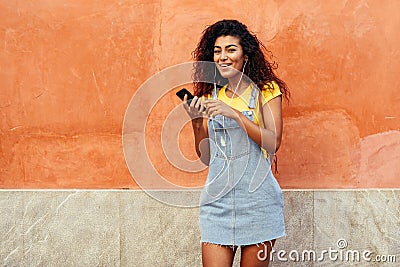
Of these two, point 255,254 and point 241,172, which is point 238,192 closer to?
point 241,172

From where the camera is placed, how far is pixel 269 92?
3.53 m

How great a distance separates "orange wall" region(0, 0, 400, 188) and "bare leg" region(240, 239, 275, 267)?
4.45ft

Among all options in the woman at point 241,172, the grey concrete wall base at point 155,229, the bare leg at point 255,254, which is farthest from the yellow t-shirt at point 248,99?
the grey concrete wall base at point 155,229

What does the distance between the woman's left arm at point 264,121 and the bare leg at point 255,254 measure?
18.6 inches

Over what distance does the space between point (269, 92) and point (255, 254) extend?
81 cm

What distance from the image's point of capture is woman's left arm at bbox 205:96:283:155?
3.37m

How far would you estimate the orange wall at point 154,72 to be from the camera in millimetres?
4801

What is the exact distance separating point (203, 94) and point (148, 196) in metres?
1.29

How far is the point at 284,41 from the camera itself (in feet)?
15.8

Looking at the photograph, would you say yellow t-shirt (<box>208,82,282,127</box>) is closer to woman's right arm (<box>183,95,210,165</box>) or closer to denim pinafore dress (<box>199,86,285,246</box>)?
denim pinafore dress (<box>199,86,285,246</box>)

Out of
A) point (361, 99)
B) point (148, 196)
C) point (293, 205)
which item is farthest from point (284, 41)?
point (148, 196)

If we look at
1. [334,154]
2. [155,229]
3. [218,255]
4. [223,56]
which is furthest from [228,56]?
[155,229]

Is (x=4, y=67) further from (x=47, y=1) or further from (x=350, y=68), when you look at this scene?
(x=350, y=68)

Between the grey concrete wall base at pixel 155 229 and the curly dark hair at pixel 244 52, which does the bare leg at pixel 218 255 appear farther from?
the grey concrete wall base at pixel 155 229
